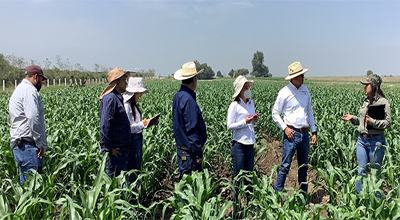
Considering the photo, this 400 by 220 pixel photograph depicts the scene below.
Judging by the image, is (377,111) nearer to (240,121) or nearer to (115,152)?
(240,121)

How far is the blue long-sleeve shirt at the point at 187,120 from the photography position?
3.40 metres

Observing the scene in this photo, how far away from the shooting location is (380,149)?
393 cm

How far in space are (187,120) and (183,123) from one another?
81 millimetres

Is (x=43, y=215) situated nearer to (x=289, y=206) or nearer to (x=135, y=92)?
(x=135, y=92)

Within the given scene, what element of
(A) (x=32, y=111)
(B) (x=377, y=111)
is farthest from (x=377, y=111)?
(A) (x=32, y=111)

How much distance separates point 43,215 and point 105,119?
1210mm

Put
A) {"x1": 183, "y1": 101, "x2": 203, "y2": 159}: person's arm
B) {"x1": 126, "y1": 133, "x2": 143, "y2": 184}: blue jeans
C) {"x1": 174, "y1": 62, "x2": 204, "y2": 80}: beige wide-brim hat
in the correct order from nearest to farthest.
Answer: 1. {"x1": 183, "y1": 101, "x2": 203, "y2": 159}: person's arm
2. {"x1": 174, "y1": 62, "x2": 204, "y2": 80}: beige wide-brim hat
3. {"x1": 126, "y1": 133, "x2": 143, "y2": 184}: blue jeans

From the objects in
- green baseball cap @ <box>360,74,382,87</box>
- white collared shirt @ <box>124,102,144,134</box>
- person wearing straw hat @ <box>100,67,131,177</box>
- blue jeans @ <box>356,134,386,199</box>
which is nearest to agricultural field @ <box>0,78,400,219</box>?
blue jeans @ <box>356,134,386,199</box>

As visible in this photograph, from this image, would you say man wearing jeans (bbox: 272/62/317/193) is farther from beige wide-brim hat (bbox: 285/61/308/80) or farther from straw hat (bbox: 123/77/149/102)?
straw hat (bbox: 123/77/149/102)

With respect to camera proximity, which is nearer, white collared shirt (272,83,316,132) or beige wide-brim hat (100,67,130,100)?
beige wide-brim hat (100,67,130,100)

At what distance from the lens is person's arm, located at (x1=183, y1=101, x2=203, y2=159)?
11.1 ft

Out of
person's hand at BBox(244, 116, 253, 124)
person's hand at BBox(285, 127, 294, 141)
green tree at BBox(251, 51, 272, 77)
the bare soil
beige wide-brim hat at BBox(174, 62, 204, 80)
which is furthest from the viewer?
green tree at BBox(251, 51, 272, 77)

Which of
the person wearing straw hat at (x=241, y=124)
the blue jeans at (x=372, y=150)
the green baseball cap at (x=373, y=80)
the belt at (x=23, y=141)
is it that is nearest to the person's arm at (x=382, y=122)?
the blue jeans at (x=372, y=150)

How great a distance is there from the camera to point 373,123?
150 inches
